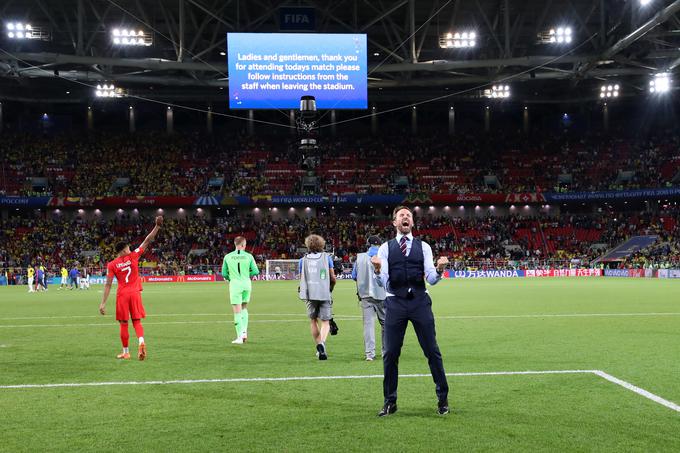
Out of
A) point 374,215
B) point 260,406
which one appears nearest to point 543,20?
point 374,215

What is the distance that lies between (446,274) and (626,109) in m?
37.8

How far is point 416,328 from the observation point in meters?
6.72

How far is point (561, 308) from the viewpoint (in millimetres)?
20156

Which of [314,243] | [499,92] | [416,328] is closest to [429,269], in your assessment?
[416,328]

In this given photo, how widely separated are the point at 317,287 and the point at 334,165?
59643mm

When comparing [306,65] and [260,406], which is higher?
[306,65]

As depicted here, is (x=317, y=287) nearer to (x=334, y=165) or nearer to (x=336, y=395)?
(x=336, y=395)

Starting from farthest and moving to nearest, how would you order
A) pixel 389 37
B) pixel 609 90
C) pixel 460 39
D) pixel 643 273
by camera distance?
pixel 609 90 < pixel 643 273 < pixel 460 39 < pixel 389 37

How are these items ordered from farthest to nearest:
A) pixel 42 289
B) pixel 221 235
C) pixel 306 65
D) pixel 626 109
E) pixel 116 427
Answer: pixel 626 109, pixel 221 235, pixel 42 289, pixel 306 65, pixel 116 427

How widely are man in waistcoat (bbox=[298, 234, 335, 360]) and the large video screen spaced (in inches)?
990

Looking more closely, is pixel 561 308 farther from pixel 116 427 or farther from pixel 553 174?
pixel 553 174

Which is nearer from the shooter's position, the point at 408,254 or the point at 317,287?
the point at 408,254

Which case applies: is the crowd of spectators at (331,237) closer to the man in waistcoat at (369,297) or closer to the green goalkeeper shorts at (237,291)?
the green goalkeeper shorts at (237,291)

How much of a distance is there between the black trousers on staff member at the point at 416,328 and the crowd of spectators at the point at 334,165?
187 feet
